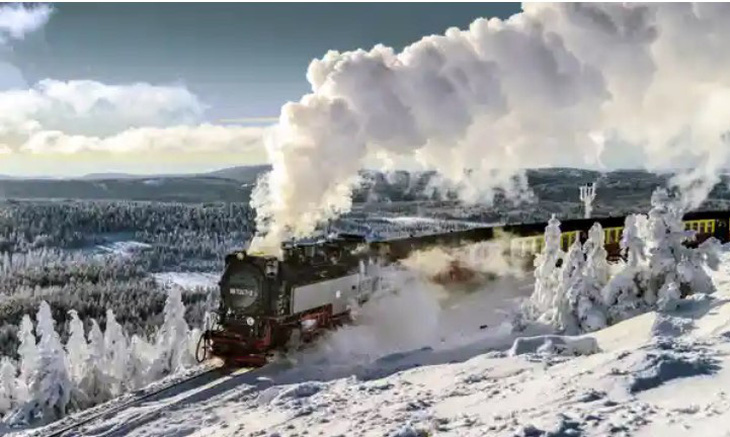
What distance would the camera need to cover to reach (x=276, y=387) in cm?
2167

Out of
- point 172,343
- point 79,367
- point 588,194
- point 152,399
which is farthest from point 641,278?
point 79,367

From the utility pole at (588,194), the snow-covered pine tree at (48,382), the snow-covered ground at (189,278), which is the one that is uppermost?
the utility pole at (588,194)

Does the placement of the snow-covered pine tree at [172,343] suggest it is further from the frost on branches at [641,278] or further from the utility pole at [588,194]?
the utility pole at [588,194]

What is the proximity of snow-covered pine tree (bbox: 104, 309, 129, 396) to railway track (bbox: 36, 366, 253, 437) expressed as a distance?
2326 cm

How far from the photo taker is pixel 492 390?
1725cm

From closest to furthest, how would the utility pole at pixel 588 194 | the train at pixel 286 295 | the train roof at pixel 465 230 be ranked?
the train at pixel 286 295, the train roof at pixel 465 230, the utility pole at pixel 588 194

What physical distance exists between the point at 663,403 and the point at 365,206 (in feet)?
375

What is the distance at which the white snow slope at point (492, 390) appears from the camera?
46.0ft

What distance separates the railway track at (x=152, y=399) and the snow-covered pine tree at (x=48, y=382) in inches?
567

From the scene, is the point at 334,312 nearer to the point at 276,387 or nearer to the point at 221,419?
the point at 276,387

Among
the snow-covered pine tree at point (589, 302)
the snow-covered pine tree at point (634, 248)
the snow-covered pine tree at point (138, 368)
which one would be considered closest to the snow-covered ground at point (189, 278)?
the snow-covered pine tree at point (138, 368)

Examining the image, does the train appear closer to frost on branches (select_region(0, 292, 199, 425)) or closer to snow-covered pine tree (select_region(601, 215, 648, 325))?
snow-covered pine tree (select_region(601, 215, 648, 325))

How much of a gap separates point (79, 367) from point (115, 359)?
312cm

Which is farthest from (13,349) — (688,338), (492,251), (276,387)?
(688,338)
